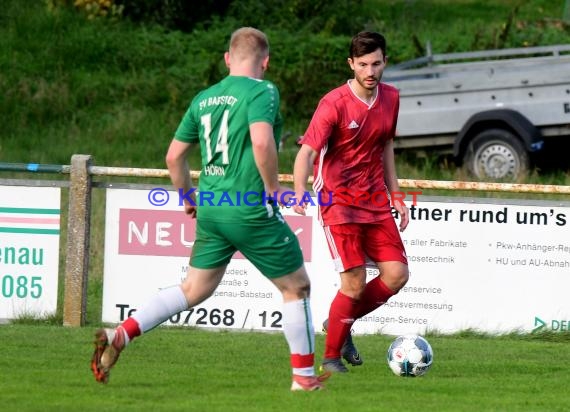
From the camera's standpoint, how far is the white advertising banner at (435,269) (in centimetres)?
1111

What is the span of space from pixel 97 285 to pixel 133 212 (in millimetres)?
1553

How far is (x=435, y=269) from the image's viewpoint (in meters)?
11.2

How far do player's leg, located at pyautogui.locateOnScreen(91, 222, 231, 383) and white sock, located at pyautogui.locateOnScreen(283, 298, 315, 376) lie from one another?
460 mm

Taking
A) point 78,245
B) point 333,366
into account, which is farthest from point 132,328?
point 78,245

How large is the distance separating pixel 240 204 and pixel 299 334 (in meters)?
0.78

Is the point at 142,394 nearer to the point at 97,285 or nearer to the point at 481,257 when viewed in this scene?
the point at 481,257

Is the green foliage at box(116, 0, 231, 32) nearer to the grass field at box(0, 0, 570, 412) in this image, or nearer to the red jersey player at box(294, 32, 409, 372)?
the grass field at box(0, 0, 570, 412)

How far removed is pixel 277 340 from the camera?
10.6 meters

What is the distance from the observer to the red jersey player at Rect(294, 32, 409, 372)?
8680 millimetres

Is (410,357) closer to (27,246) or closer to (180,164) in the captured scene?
(180,164)

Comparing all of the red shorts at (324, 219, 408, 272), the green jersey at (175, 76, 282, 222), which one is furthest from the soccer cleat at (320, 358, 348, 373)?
the green jersey at (175, 76, 282, 222)

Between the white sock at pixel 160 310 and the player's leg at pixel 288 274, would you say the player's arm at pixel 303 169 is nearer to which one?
the player's leg at pixel 288 274

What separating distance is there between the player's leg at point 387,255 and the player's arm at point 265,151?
1.64 metres

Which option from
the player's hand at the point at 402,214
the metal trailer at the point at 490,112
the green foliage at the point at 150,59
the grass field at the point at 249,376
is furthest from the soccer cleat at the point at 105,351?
the green foliage at the point at 150,59
